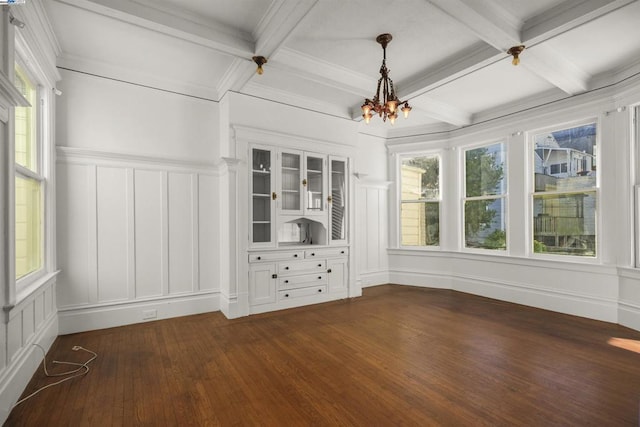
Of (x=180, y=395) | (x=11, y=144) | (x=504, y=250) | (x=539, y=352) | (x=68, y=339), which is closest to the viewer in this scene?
(x=11, y=144)

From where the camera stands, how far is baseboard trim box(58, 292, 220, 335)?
139 inches

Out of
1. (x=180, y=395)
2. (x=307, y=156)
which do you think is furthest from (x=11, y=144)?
(x=307, y=156)

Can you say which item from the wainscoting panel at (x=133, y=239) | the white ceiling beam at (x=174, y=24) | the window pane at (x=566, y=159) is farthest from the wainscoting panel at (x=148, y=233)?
the window pane at (x=566, y=159)

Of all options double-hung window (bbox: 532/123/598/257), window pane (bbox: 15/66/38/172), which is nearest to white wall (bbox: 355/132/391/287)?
double-hung window (bbox: 532/123/598/257)

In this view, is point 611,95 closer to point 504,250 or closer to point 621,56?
point 621,56

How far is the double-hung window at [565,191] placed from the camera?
13.9ft

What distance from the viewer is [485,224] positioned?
5.40 meters

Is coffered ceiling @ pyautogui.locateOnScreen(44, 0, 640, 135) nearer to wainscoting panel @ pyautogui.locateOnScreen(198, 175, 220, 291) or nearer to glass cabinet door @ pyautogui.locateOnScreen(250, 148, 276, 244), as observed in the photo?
glass cabinet door @ pyautogui.locateOnScreen(250, 148, 276, 244)

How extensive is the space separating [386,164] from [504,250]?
8.36 feet

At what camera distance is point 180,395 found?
7.66 ft

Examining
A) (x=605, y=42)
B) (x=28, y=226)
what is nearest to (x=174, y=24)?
(x=28, y=226)

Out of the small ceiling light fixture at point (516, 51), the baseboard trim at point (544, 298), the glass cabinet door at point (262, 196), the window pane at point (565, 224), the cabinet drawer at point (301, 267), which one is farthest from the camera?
the cabinet drawer at point (301, 267)

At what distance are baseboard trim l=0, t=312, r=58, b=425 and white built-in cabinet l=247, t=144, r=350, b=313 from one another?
6.76 ft

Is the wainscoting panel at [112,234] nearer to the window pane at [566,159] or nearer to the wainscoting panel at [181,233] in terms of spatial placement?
the wainscoting panel at [181,233]
